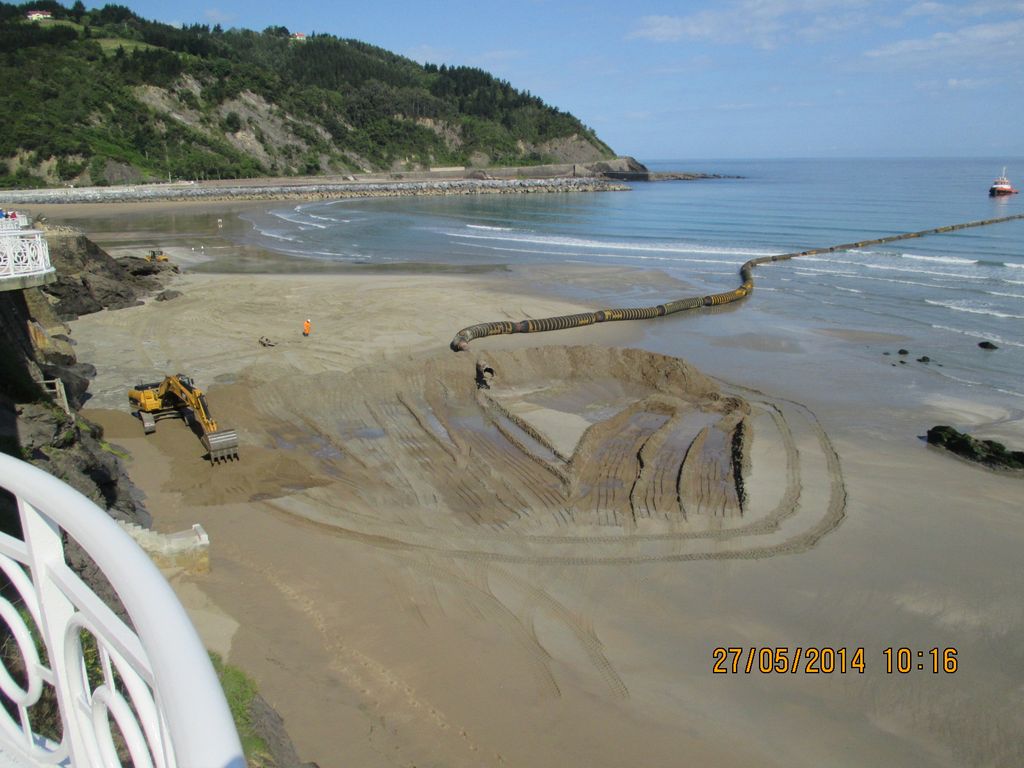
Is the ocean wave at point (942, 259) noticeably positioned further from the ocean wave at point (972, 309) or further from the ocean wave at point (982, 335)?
the ocean wave at point (982, 335)

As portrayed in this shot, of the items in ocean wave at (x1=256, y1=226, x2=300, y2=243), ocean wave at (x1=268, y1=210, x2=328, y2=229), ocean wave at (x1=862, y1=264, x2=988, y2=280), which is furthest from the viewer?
ocean wave at (x1=268, y1=210, x2=328, y2=229)

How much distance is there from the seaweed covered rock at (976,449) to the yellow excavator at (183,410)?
15.7 metres

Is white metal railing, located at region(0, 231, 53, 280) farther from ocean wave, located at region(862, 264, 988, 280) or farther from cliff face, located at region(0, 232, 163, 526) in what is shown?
ocean wave, located at region(862, 264, 988, 280)

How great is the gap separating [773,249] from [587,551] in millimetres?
42217

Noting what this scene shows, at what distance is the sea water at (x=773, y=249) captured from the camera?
29391mm

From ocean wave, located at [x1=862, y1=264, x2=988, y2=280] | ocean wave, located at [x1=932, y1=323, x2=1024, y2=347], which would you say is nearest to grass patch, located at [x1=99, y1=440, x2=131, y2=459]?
ocean wave, located at [x1=932, y1=323, x2=1024, y2=347]

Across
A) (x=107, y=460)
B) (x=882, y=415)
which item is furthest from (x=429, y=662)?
(x=882, y=415)

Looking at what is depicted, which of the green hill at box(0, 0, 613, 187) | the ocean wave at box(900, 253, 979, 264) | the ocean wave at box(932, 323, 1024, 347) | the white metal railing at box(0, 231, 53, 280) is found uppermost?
the green hill at box(0, 0, 613, 187)

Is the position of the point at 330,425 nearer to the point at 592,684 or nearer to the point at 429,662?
the point at 429,662

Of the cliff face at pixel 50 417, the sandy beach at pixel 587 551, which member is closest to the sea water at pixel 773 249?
the sandy beach at pixel 587 551

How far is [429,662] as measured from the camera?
922 cm

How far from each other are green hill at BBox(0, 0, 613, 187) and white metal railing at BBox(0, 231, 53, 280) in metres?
81.3

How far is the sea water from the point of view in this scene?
29.4m

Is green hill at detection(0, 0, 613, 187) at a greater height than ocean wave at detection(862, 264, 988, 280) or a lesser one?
greater
